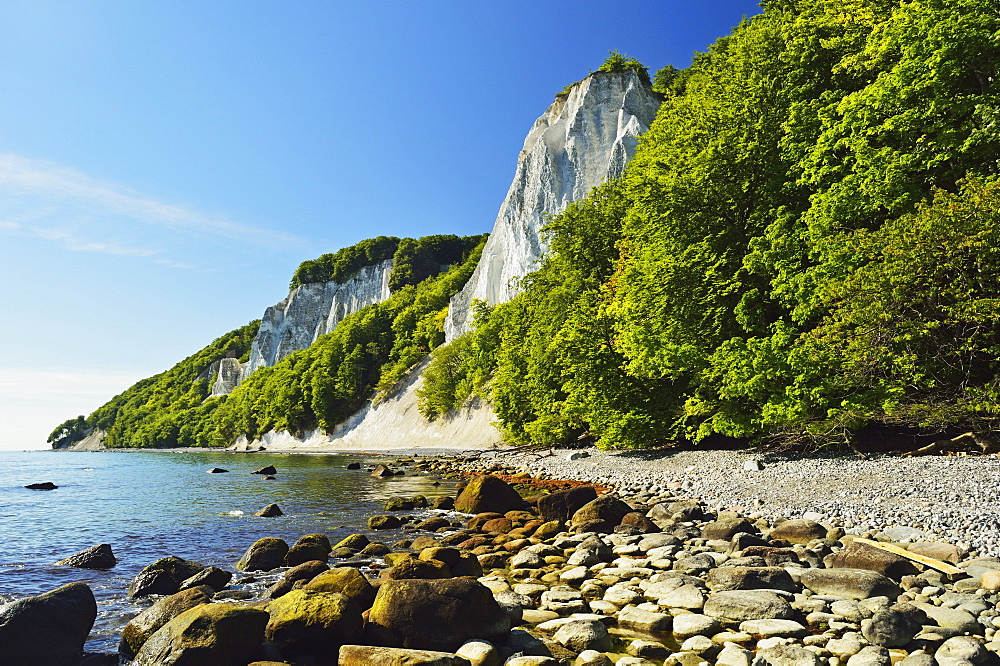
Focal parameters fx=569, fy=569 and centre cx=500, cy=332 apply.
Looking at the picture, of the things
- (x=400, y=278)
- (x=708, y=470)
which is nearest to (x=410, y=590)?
(x=708, y=470)

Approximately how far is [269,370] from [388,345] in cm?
3666

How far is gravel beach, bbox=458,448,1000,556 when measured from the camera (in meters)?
9.45

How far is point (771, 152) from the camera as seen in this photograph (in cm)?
1947

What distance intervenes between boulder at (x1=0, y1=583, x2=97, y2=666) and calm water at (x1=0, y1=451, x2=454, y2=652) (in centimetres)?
55

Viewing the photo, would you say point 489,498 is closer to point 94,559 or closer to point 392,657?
point 94,559

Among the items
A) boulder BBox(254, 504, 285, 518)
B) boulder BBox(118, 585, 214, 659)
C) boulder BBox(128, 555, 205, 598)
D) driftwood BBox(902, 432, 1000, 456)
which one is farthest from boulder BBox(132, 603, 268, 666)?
driftwood BBox(902, 432, 1000, 456)

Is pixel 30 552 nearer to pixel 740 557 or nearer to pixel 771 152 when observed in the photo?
pixel 740 557

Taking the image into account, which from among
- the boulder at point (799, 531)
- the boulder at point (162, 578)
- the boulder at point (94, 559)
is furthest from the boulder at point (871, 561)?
the boulder at point (94, 559)

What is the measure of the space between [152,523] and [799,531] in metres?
17.5

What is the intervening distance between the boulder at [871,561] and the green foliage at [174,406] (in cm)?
12756

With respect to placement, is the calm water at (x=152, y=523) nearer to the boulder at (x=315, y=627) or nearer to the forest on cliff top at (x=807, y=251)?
the boulder at (x=315, y=627)

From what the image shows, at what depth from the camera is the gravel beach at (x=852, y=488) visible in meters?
9.45

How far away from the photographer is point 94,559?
11430 mm

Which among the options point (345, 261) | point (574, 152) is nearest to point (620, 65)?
point (574, 152)
